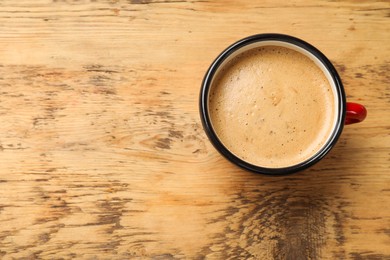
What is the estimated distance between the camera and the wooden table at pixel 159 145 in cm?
110

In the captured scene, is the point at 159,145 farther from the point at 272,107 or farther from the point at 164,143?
the point at 272,107

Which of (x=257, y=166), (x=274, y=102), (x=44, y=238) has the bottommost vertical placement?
(x=44, y=238)

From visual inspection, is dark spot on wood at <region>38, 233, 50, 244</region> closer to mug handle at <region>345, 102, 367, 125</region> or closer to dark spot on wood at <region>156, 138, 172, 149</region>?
dark spot on wood at <region>156, 138, 172, 149</region>

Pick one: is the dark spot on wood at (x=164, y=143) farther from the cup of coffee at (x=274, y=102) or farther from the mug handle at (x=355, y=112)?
the mug handle at (x=355, y=112)

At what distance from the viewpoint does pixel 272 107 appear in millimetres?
1020

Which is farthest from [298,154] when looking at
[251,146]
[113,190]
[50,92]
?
[50,92]

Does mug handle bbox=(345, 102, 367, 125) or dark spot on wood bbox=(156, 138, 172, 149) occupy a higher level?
mug handle bbox=(345, 102, 367, 125)

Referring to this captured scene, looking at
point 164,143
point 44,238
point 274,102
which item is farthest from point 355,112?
point 44,238

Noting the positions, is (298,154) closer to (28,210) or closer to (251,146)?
(251,146)

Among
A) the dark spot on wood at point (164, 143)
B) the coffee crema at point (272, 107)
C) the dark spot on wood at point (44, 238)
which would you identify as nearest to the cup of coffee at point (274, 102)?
the coffee crema at point (272, 107)

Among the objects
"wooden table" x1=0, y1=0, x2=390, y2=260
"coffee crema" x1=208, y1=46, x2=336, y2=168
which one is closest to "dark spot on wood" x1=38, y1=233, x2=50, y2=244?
"wooden table" x1=0, y1=0, x2=390, y2=260

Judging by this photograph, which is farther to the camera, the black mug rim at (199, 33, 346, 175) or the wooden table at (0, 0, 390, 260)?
the wooden table at (0, 0, 390, 260)

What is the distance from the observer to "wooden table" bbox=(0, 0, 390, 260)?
1096 mm

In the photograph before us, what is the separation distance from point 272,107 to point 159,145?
0.23 meters
